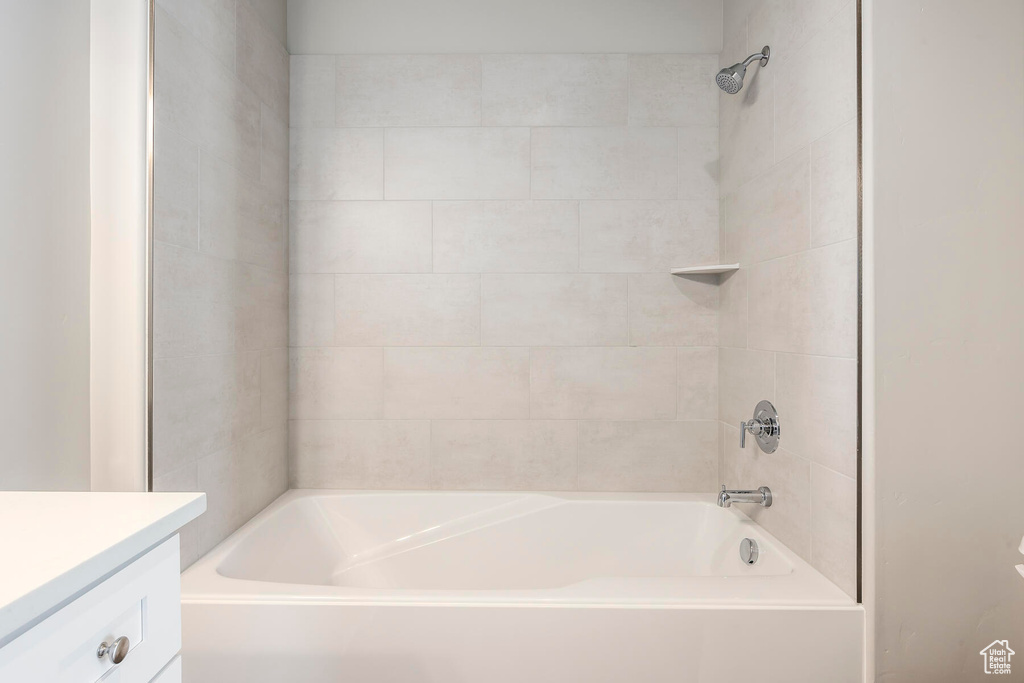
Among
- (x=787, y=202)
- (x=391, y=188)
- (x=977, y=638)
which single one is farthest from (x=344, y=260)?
(x=977, y=638)

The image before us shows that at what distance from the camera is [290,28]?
2188mm

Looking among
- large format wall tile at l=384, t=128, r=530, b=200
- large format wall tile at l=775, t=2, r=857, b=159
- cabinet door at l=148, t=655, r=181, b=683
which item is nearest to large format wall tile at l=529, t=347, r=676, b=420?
large format wall tile at l=384, t=128, r=530, b=200

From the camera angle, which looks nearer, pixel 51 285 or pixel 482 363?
pixel 51 285

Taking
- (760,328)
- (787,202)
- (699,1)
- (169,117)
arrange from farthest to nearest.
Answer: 1. (699,1)
2. (760,328)
3. (787,202)
4. (169,117)

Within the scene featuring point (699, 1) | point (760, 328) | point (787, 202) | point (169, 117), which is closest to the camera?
point (169, 117)

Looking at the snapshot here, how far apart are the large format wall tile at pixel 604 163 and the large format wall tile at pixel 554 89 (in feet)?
0.18

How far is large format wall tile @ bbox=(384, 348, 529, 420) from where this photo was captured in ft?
7.21

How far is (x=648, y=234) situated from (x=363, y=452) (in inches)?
52.6

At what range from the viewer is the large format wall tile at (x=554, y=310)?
2.18 meters

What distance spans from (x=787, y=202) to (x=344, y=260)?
1500 millimetres

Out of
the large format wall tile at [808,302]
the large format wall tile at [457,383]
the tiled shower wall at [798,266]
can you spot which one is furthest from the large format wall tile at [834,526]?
the large format wall tile at [457,383]

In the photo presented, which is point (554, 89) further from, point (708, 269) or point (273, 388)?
point (273, 388)

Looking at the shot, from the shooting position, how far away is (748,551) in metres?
1.77

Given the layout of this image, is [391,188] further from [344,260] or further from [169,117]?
[169,117]
